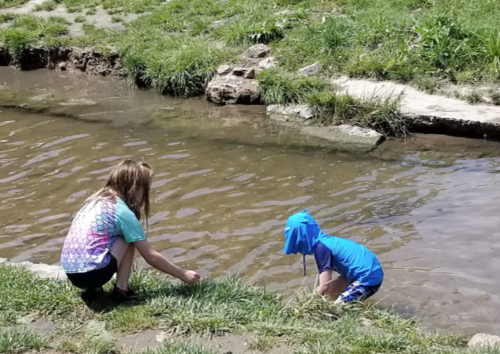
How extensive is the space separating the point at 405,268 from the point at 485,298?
0.75 meters

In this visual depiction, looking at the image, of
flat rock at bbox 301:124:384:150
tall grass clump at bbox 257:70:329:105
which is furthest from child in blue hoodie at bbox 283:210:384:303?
tall grass clump at bbox 257:70:329:105

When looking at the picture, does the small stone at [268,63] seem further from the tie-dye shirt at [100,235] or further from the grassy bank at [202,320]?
the tie-dye shirt at [100,235]

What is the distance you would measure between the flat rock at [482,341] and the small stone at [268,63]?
7177 millimetres

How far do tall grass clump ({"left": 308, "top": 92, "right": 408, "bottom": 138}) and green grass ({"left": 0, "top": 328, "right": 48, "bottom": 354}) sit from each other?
19.3 ft

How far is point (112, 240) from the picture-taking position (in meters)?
4.68

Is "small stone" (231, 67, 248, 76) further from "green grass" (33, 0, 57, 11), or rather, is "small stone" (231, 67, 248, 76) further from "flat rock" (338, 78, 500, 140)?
"green grass" (33, 0, 57, 11)

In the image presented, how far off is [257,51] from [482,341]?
8065mm

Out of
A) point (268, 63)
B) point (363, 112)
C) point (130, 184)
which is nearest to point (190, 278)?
point (130, 184)

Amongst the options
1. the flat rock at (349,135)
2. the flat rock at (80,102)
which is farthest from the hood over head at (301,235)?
the flat rock at (80,102)

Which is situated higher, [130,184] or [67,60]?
[67,60]

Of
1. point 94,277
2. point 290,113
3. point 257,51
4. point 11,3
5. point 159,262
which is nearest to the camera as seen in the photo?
point 94,277

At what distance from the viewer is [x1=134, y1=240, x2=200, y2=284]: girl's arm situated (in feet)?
15.4

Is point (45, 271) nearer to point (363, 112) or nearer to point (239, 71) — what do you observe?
point (363, 112)

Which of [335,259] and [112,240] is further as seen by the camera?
[335,259]
